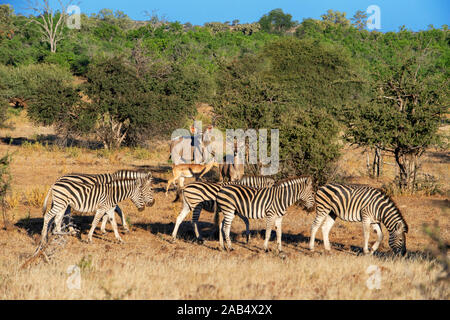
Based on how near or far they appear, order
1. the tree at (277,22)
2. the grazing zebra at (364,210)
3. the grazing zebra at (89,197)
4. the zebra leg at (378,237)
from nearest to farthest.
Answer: the grazing zebra at (364,210) < the zebra leg at (378,237) < the grazing zebra at (89,197) < the tree at (277,22)

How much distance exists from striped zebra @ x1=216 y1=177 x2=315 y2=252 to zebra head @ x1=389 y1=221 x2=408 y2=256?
6.95ft

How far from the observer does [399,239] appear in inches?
415

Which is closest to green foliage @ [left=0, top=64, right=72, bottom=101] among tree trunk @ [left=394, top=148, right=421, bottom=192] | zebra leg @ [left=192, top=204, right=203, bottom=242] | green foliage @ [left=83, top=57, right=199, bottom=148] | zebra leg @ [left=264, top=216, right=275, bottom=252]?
green foliage @ [left=83, top=57, right=199, bottom=148]

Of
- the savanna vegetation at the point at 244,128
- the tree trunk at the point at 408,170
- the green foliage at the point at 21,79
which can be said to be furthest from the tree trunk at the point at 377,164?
the green foliage at the point at 21,79

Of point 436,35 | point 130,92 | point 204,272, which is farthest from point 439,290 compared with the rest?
point 436,35

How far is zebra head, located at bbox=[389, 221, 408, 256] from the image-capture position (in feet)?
34.6

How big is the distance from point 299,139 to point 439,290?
34.8ft

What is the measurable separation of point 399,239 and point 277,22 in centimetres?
9035

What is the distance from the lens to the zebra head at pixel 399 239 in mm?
10531

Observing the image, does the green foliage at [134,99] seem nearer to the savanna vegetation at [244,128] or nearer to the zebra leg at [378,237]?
the savanna vegetation at [244,128]

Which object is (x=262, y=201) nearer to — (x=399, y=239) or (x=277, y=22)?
(x=399, y=239)

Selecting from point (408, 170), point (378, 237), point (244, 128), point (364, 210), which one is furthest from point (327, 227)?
point (244, 128)

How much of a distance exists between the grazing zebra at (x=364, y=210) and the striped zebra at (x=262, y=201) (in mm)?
612

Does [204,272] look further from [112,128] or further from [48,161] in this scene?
[112,128]
